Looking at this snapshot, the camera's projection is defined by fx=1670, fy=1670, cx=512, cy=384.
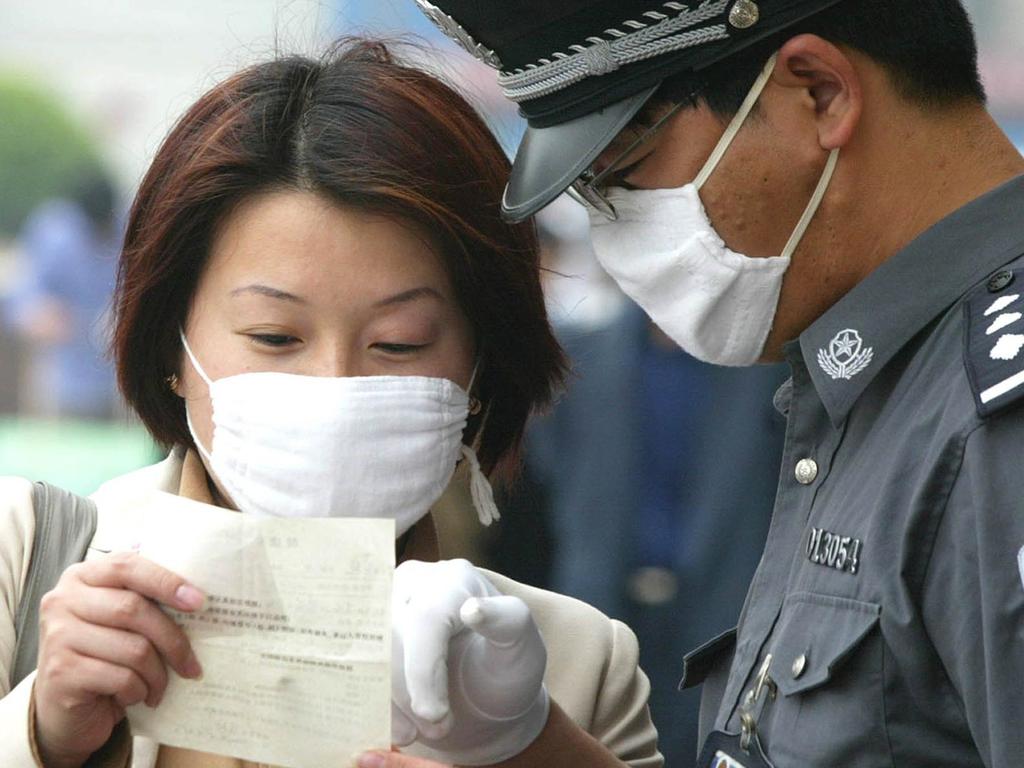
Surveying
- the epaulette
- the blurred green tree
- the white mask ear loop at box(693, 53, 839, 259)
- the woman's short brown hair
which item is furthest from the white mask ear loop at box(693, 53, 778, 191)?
the blurred green tree

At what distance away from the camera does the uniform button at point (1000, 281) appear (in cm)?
194

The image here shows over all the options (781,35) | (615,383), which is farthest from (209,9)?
(781,35)

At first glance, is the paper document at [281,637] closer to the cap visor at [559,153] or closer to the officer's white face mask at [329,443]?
the officer's white face mask at [329,443]

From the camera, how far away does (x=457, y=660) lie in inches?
81.6

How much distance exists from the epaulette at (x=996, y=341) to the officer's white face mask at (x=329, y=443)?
917 millimetres

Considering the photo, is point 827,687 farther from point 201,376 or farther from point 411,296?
point 201,376

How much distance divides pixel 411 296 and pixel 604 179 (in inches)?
16.4

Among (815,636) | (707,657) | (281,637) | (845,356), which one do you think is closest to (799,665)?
(815,636)

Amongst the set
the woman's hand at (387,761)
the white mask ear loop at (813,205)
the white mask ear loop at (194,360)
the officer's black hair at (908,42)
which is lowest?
the woman's hand at (387,761)

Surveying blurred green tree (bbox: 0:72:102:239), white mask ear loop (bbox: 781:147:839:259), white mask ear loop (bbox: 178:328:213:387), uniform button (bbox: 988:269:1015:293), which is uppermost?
blurred green tree (bbox: 0:72:102:239)

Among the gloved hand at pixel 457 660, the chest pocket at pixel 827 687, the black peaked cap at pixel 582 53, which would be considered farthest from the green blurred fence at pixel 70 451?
the chest pocket at pixel 827 687

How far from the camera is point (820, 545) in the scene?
2092 millimetres

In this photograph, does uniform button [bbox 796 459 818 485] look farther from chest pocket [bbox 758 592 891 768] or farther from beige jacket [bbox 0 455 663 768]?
beige jacket [bbox 0 455 663 768]

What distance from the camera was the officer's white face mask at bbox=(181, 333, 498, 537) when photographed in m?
2.50
